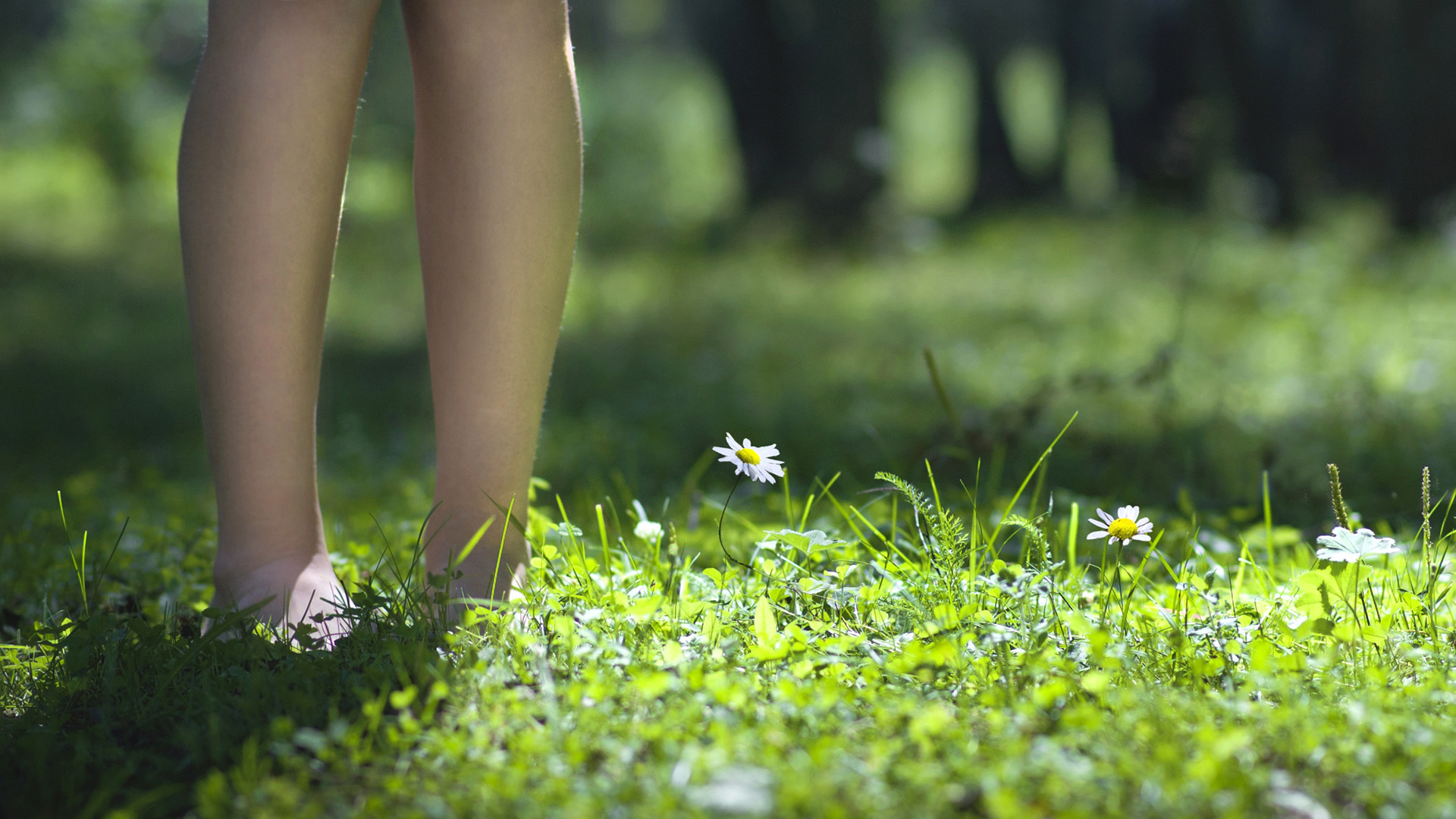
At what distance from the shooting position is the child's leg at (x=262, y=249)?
4.96ft

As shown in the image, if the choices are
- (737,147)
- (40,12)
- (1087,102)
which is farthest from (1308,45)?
(40,12)

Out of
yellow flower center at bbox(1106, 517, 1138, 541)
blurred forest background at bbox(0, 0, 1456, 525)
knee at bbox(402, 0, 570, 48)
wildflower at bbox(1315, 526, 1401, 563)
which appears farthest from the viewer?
blurred forest background at bbox(0, 0, 1456, 525)

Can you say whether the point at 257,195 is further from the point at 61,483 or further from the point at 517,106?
the point at 61,483

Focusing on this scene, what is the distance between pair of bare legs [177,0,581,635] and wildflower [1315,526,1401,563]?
3.55 ft

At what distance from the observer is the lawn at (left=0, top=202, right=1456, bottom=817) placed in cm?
104

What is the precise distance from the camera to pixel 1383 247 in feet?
25.4

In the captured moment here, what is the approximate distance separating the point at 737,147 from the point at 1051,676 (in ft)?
30.7

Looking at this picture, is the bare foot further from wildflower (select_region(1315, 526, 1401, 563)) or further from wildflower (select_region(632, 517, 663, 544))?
wildflower (select_region(1315, 526, 1401, 563))

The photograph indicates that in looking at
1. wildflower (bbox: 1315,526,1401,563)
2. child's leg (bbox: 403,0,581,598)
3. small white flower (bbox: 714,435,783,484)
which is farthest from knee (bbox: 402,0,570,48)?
wildflower (bbox: 1315,526,1401,563)

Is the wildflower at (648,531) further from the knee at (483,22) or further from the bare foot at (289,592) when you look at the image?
the knee at (483,22)

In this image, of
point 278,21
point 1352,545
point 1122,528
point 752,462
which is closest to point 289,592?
point 752,462

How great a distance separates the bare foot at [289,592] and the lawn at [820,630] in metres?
0.07

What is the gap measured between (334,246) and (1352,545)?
146cm

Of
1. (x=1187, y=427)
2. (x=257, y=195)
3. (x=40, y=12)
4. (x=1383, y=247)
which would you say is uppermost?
(x=40, y=12)
